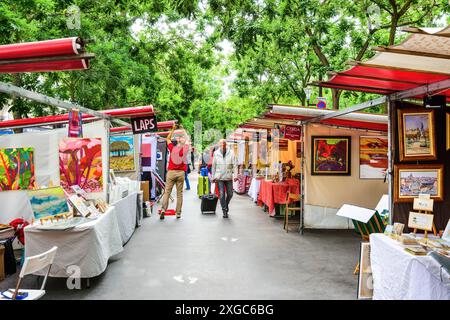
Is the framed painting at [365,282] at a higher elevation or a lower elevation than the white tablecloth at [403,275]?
lower

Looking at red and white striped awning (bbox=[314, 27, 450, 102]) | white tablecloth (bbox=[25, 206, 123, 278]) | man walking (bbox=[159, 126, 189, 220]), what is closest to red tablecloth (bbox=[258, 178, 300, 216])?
man walking (bbox=[159, 126, 189, 220])

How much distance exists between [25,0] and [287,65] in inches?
538

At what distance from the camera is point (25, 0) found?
8367mm

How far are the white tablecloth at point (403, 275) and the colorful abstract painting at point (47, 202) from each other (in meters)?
4.35

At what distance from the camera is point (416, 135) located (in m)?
4.82

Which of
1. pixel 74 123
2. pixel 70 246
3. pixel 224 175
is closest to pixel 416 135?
pixel 70 246

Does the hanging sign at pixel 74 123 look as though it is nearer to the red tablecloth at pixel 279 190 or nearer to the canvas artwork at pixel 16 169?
the canvas artwork at pixel 16 169

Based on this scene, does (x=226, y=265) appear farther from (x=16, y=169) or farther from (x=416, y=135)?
(x=16, y=169)

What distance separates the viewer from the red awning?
342 centimetres

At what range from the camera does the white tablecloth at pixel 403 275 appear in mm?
A: 3652

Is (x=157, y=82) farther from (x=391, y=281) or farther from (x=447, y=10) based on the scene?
(x=391, y=281)

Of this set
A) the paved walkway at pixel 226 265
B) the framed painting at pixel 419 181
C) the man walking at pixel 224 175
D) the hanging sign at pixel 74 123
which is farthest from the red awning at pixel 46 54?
the man walking at pixel 224 175
